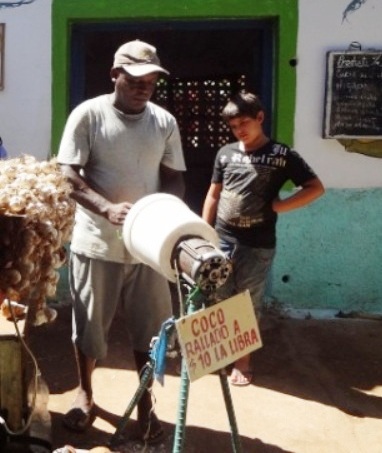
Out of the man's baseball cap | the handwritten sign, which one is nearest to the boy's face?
the man's baseball cap

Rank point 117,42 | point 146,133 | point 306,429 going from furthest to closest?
point 117,42 → point 306,429 → point 146,133

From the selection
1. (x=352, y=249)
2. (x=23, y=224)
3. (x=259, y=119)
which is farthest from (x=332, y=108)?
(x=23, y=224)

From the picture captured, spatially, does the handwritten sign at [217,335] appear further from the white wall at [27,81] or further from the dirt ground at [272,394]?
the white wall at [27,81]

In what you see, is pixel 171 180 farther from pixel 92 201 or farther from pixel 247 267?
pixel 247 267

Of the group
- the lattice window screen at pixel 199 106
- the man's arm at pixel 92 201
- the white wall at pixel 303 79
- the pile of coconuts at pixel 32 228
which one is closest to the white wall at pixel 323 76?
the white wall at pixel 303 79

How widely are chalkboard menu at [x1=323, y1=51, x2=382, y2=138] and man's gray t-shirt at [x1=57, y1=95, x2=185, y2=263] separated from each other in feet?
7.06

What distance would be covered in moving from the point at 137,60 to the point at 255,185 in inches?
42.7

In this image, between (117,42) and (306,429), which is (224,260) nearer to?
(306,429)

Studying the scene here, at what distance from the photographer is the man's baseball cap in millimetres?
3154

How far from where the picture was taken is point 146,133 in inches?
131

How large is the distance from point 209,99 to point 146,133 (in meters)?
3.00

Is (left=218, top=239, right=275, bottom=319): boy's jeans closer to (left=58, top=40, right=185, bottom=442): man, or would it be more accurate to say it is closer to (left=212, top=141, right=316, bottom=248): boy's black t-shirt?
(left=212, top=141, right=316, bottom=248): boy's black t-shirt

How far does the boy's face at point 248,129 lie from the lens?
3850 millimetres

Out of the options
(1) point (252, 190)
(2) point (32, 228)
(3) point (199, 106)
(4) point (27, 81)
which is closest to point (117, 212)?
(2) point (32, 228)
